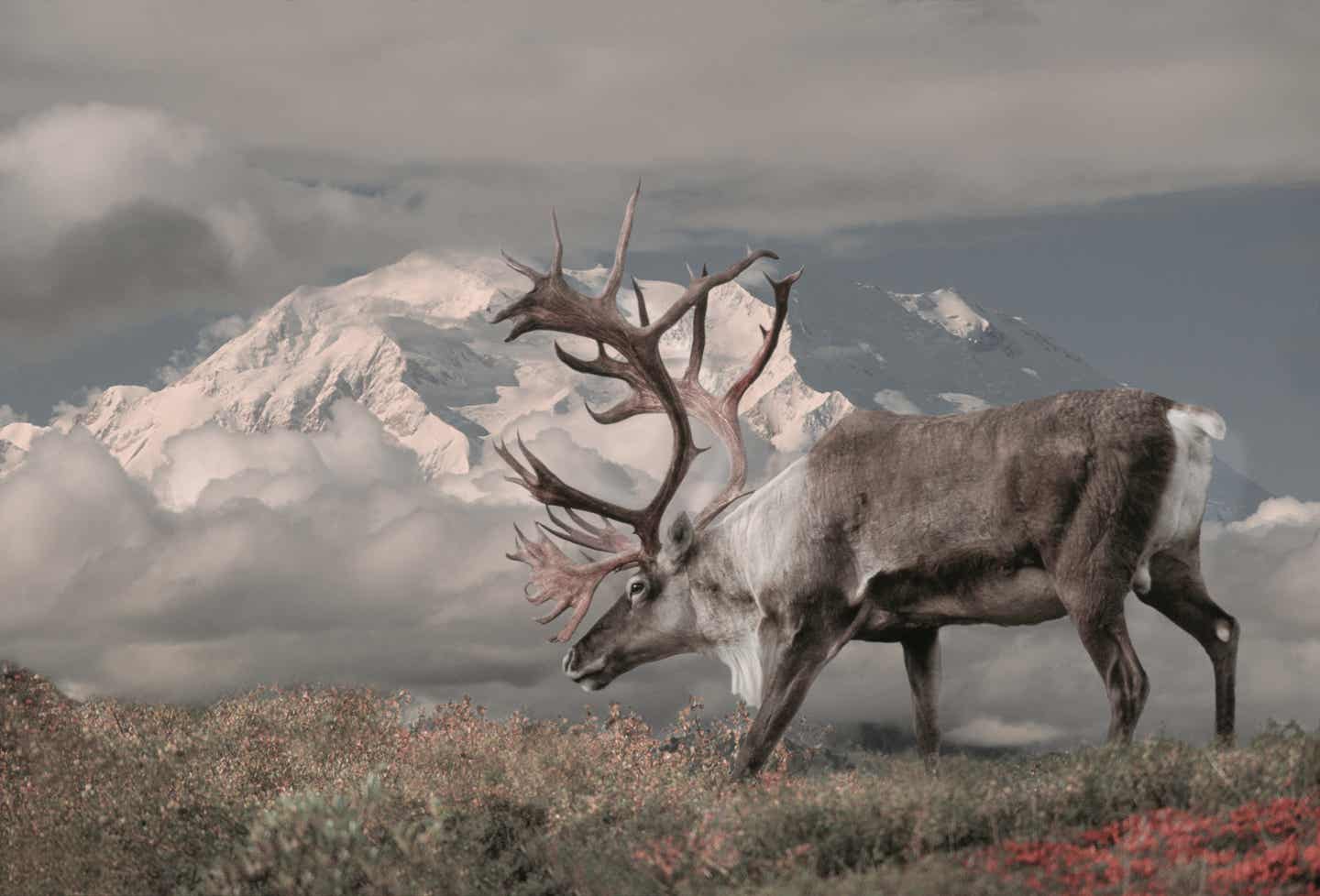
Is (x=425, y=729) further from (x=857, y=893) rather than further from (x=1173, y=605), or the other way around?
(x=857, y=893)

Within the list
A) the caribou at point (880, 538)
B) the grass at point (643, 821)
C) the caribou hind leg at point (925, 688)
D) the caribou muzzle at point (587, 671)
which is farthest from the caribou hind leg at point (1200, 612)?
the caribou muzzle at point (587, 671)

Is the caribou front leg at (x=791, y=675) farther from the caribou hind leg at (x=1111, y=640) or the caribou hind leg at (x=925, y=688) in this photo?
the caribou hind leg at (x=1111, y=640)

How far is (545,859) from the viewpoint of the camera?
956 centimetres

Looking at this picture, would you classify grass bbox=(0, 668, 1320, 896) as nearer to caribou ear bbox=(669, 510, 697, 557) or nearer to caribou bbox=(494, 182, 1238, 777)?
caribou bbox=(494, 182, 1238, 777)

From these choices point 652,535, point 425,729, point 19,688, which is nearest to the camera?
point 652,535

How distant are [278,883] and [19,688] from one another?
339 inches

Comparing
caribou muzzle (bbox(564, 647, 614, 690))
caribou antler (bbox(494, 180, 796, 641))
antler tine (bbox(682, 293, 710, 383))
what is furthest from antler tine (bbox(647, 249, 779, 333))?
caribou muzzle (bbox(564, 647, 614, 690))

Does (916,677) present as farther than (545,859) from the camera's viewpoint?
Yes

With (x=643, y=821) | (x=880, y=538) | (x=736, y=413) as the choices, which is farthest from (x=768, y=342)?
(x=643, y=821)

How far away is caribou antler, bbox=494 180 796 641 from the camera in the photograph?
12.2 m

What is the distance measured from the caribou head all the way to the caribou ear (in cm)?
1

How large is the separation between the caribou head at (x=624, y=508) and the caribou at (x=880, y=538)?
18 mm

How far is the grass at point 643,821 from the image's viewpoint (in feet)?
23.9

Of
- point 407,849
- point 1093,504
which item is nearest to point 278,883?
point 407,849
